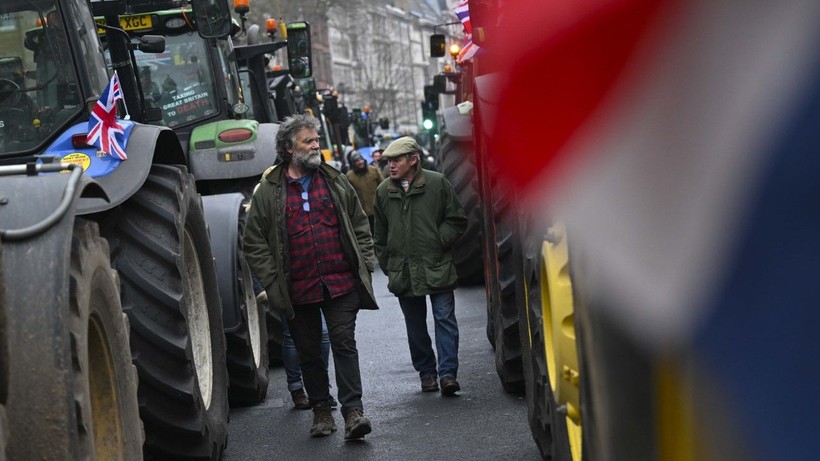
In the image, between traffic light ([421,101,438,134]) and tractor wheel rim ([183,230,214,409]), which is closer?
tractor wheel rim ([183,230,214,409])

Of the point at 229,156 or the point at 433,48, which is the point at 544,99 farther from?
the point at 433,48

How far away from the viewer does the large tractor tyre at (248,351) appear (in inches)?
367

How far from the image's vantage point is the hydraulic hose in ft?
14.9

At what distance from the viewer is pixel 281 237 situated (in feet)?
27.9

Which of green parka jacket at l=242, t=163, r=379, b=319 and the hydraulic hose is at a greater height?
the hydraulic hose

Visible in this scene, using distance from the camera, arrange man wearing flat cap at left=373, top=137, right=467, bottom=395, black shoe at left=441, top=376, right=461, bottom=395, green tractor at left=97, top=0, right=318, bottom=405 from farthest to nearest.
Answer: man wearing flat cap at left=373, top=137, right=467, bottom=395
black shoe at left=441, top=376, right=461, bottom=395
green tractor at left=97, top=0, right=318, bottom=405

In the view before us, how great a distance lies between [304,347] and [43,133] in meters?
2.20

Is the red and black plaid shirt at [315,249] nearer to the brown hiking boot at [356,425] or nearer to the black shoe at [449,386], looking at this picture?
the brown hiking boot at [356,425]

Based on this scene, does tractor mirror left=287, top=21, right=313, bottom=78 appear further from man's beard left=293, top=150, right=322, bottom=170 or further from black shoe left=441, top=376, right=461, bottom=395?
man's beard left=293, top=150, right=322, bottom=170

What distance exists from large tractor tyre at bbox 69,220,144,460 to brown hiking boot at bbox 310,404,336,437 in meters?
3.33

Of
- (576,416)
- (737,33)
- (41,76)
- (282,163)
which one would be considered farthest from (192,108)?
(737,33)

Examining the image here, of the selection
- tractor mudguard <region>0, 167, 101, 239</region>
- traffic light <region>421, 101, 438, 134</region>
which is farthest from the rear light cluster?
traffic light <region>421, 101, 438, 134</region>

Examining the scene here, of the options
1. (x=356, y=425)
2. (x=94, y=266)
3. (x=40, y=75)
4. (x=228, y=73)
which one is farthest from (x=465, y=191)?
(x=94, y=266)

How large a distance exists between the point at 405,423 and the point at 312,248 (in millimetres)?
1307
